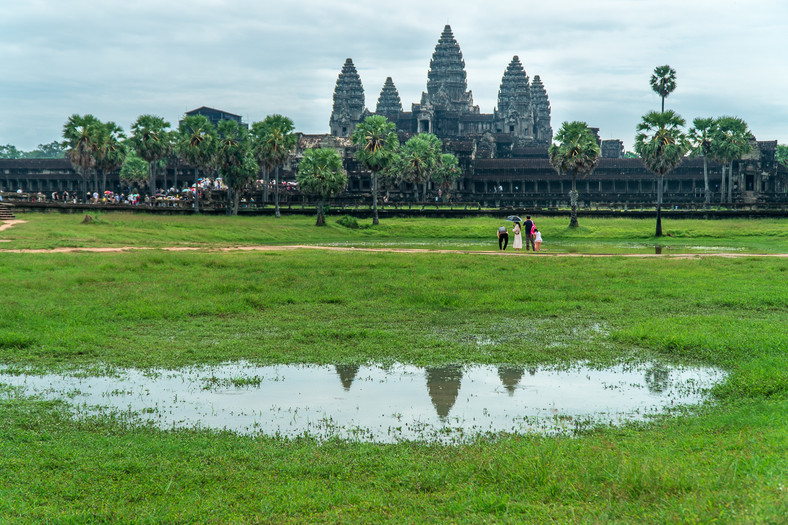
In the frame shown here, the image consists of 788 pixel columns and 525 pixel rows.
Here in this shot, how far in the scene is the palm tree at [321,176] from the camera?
60.3 m

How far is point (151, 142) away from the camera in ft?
235

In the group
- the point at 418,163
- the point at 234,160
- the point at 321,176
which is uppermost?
the point at 418,163

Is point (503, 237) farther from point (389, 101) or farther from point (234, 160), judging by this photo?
point (389, 101)

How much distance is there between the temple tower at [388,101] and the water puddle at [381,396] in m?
145

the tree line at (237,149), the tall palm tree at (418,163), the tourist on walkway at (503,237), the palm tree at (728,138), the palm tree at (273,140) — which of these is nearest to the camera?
the tourist on walkway at (503,237)

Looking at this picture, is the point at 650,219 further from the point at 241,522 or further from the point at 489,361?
the point at 241,522

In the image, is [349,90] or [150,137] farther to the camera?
[349,90]

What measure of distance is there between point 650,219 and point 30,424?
5703 centimetres

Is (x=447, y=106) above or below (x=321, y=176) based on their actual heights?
above

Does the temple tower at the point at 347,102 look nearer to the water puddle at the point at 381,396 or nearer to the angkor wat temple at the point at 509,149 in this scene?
the angkor wat temple at the point at 509,149

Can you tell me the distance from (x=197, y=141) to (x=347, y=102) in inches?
3328

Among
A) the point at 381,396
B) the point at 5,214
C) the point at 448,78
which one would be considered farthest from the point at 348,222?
the point at 448,78

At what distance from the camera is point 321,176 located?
60375mm

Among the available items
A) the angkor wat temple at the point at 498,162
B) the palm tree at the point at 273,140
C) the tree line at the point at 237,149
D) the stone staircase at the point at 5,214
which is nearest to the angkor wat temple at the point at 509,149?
the angkor wat temple at the point at 498,162
